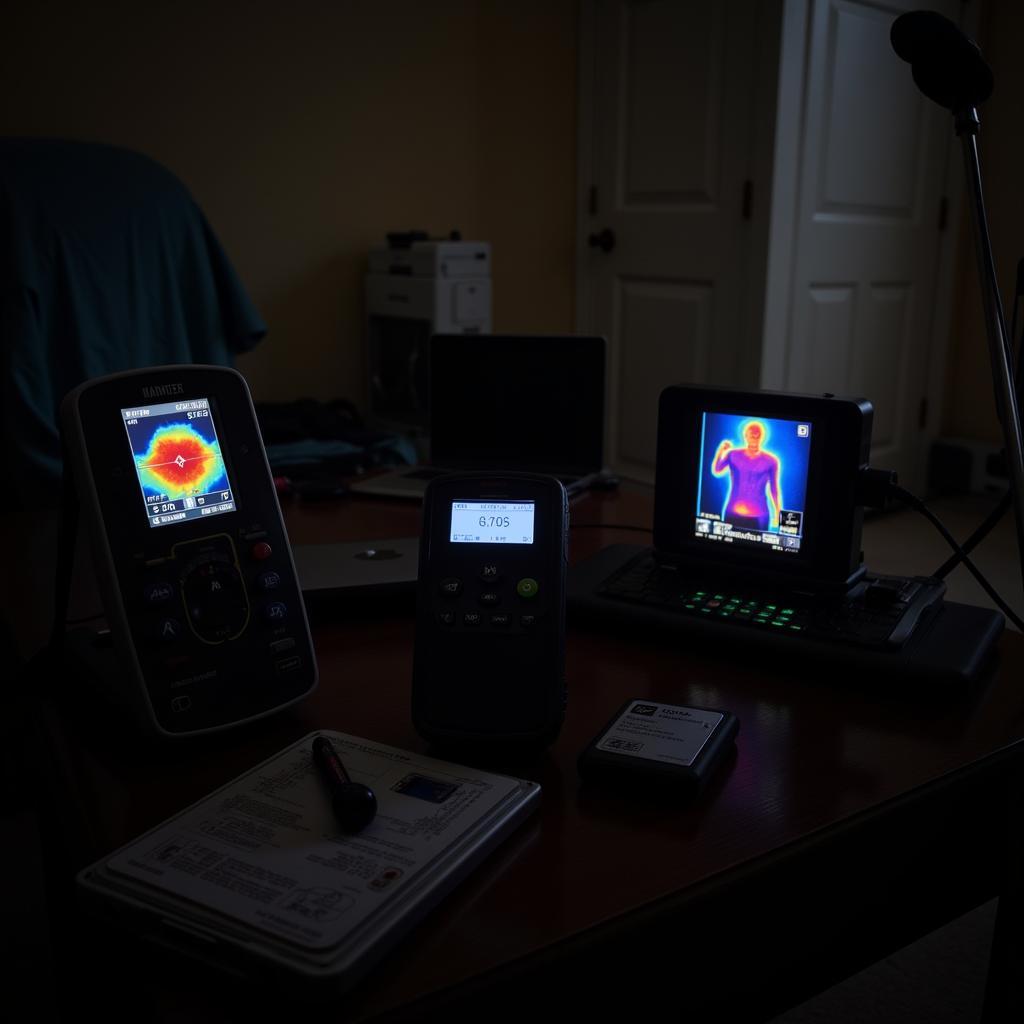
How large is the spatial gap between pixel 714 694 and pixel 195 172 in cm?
297

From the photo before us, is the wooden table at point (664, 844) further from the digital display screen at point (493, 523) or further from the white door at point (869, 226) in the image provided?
the white door at point (869, 226)

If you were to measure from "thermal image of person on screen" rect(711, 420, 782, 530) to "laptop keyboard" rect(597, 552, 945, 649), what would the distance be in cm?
7

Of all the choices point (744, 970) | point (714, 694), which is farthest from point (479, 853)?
point (714, 694)

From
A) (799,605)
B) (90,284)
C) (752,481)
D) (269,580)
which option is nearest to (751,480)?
(752,481)

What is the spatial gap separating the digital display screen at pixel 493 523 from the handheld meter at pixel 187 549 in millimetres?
154

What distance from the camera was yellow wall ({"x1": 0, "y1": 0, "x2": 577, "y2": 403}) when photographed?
10.0 ft

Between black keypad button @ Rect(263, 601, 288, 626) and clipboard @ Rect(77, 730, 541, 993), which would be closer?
clipboard @ Rect(77, 730, 541, 993)

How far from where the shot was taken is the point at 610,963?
0.57m

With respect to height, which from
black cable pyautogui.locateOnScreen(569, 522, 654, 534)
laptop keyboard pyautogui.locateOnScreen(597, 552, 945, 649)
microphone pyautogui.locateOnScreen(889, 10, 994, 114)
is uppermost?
microphone pyautogui.locateOnScreen(889, 10, 994, 114)

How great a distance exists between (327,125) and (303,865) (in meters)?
3.35

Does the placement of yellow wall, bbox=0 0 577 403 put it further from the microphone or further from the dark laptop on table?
the microphone

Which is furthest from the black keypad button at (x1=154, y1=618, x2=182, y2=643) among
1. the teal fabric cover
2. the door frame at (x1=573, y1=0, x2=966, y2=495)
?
the door frame at (x1=573, y1=0, x2=966, y2=495)

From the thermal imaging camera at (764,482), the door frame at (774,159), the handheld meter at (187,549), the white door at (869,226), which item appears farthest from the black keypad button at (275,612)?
the white door at (869,226)

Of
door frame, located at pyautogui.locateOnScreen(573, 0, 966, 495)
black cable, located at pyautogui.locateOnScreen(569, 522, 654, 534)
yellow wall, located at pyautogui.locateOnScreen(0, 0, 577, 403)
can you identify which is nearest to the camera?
black cable, located at pyautogui.locateOnScreen(569, 522, 654, 534)
